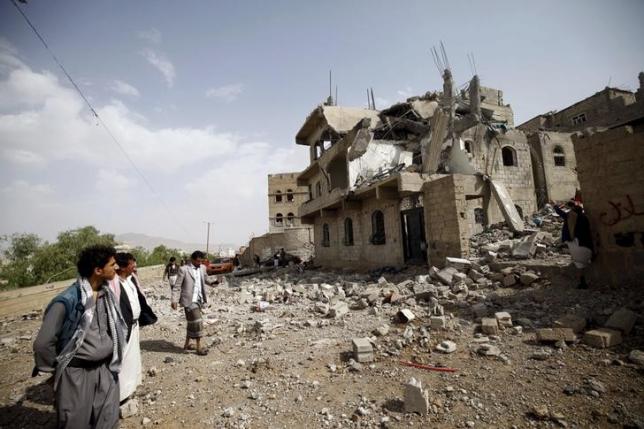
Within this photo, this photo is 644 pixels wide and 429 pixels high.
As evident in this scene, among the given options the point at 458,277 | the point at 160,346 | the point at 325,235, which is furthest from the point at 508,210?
the point at 160,346

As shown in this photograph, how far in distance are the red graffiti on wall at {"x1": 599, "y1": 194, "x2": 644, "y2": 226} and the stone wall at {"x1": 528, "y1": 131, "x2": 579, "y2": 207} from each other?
55.7 ft

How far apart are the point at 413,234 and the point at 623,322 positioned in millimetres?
7544

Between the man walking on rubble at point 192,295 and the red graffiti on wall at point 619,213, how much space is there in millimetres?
6924

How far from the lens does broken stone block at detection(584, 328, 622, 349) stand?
3365 mm

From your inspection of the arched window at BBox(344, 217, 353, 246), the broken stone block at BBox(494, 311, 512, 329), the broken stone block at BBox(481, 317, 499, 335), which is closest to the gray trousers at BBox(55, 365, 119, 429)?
the broken stone block at BBox(481, 317, 499, 335)

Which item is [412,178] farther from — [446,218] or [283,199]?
[283,199]

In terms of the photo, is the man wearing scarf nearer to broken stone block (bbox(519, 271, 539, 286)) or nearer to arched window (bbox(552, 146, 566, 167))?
broken stone block (bbox(519, 271, 539, 286))

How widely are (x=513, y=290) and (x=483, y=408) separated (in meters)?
3.98

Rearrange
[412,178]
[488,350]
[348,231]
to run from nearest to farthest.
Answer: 1. [488,350]
2. [412,178]
3. [348,231]

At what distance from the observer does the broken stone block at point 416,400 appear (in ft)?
8.67

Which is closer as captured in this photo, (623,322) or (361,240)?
(623,322)

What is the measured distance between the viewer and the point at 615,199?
496 centimetres

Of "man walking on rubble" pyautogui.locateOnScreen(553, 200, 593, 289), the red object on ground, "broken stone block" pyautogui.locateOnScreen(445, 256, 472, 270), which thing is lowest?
the red object on ground

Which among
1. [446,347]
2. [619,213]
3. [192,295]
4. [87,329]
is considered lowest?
[446,347]
